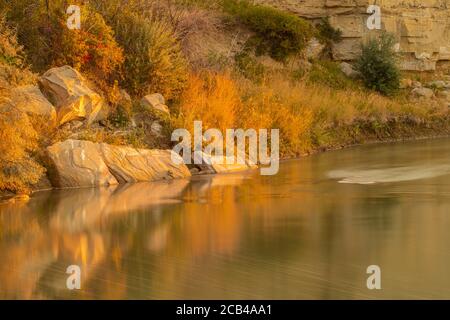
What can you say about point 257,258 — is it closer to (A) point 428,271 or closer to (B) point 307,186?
(A) point 428,271

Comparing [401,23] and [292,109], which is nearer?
[292,109]

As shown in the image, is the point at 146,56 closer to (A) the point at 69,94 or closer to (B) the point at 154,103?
(B) the point at 154,103

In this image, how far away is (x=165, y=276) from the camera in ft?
28.4

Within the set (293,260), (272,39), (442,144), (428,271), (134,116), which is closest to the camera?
(428,271)

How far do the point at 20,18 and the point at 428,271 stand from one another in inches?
541

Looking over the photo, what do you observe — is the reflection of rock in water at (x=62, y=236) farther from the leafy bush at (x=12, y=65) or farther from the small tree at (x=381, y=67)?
the small tree at (x=381, y=67)

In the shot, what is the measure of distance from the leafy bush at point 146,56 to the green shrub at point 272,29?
883 cm

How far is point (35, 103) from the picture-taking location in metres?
16.3

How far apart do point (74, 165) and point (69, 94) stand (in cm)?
203

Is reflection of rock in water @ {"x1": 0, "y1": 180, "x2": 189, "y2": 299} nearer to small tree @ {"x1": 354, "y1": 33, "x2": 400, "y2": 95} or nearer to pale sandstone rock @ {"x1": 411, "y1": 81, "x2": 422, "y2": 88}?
small tree @ {"x1": 354, "y1": 33, "x2": 400, "y2": 95}

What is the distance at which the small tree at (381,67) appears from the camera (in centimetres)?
3086

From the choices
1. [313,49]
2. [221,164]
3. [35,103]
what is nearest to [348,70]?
[313,49]
